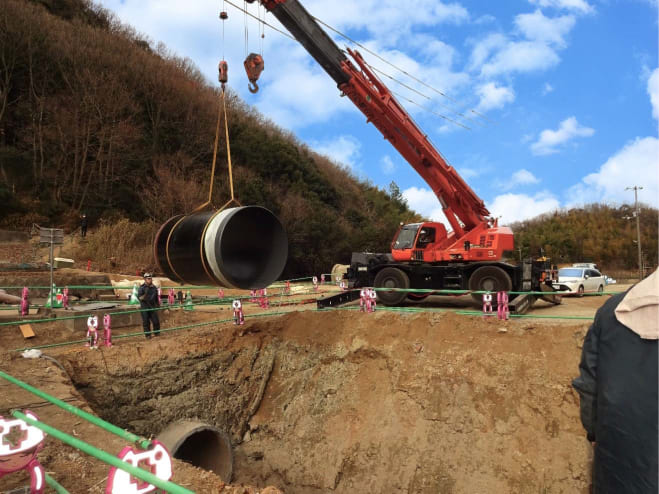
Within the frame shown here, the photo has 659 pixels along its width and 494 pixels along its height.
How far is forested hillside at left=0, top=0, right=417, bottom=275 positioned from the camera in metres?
24.3

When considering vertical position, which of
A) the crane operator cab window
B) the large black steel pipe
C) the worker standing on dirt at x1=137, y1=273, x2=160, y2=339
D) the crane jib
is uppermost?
the crane jib

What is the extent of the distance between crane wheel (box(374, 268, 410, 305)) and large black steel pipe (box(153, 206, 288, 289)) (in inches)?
280

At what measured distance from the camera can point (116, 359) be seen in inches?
302

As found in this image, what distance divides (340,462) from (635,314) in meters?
7.02

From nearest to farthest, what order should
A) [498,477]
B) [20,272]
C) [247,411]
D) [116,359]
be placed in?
[498,477]
[116,359]
[247,411]
[20,272]

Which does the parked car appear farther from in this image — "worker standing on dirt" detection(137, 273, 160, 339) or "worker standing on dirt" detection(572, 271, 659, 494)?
"worker standing on dirt" detection(572, 271, 659, 494)

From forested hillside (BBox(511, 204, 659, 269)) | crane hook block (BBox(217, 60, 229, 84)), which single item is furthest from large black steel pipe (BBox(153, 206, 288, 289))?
forested hillside (BBox(511, 204, 659, 269))

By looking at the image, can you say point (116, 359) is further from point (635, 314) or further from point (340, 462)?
point (635, 314)

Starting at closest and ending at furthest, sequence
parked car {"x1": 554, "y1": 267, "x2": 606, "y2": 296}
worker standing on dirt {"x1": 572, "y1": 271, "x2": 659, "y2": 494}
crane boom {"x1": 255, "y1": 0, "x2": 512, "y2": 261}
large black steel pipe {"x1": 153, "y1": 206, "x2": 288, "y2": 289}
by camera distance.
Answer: worker standing on dirt {"x1": 572, "y1": 271, "x2": 659, "y2": 494}, large black steel pipe {"x1": 153, "y1": 206, "x2": 288, "y2": 289}, crane boom {"x1": 255, "y1": 0, "x2": 512, "y2": 261}, parked car {"x1": 554, "y1": 267, "x2": 606, "y2": 296}

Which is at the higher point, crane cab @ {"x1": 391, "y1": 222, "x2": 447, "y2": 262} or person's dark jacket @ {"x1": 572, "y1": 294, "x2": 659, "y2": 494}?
crane cab @ {"x1": 391, "y1": 222, "x2": 447, "y2": 262}

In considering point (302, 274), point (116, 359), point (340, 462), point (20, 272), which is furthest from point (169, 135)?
point (340, 462)

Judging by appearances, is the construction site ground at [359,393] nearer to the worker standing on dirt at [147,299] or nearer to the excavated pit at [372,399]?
the excavated pit at [372,399]

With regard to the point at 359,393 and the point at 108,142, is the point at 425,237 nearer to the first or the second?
the point at 359,393

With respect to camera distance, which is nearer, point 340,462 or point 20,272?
point 340,462
